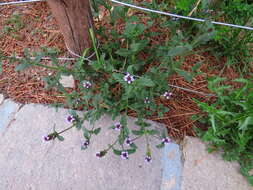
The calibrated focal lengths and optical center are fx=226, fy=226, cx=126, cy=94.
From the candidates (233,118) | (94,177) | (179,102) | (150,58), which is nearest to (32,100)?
(94,177)

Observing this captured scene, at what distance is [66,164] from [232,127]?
1085mm

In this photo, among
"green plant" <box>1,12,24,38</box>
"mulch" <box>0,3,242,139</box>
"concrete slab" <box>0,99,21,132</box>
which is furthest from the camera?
"green plant" <box>1,12,24,38</box>

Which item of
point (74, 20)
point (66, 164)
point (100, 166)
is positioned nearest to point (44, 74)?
point (74, 20)

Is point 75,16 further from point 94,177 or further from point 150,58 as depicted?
point 94,177

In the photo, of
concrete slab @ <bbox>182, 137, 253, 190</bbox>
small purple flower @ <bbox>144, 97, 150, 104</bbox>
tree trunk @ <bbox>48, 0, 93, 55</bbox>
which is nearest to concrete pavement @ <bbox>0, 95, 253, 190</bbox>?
concrete slab @ <bbox>182, 137, 253, 190</bbox>

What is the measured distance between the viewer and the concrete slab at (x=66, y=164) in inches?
55.5

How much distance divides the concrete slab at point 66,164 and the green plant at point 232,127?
39 centimetres

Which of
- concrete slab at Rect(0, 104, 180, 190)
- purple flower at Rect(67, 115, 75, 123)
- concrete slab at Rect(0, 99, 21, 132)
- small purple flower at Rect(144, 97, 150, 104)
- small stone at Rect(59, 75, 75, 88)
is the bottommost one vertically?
concrete slab at Rect(0, 104, 180, 190)

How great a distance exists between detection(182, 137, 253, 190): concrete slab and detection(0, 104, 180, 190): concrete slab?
18cm

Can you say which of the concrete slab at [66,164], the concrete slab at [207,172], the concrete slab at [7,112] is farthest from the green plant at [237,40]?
the concrete slab at [7,112]

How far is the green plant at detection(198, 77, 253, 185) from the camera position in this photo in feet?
4.20

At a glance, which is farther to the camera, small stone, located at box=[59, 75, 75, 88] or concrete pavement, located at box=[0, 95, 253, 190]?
small stone, located at box=[59, 75, 75, 88]

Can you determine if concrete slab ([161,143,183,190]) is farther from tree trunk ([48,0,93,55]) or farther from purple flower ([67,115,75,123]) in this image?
tree trunk ([48,0,93,55])

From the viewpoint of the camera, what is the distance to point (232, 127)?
4.61 ft
